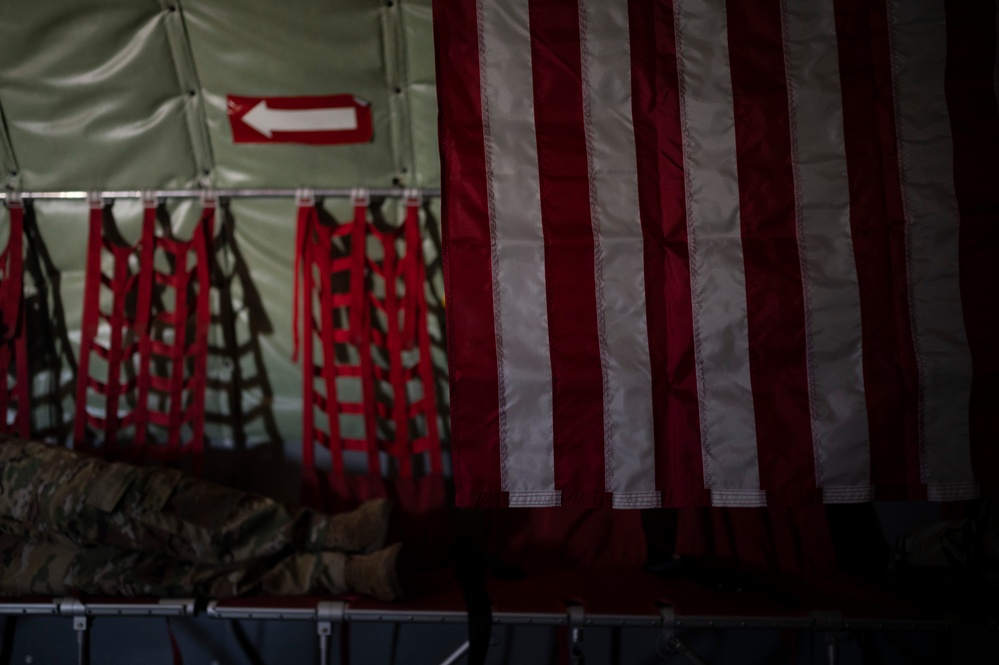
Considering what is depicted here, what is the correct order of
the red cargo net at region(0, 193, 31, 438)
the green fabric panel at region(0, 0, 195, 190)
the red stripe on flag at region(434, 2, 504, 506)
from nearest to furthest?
the red stripe on flag at region(434, 2, 504, 506) < the green fabric panel at region(0, 0, 195, 190) < the red cargo net at region(0, 193, 31, 438)

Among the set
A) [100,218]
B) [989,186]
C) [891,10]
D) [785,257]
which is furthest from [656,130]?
[100,218]

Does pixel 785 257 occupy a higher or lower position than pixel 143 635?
higher

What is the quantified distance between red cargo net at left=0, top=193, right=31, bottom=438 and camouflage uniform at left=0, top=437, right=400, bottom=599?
335 millimetres

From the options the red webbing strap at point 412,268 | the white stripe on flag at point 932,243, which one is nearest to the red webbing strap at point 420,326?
the red webbing strap at point 412,268

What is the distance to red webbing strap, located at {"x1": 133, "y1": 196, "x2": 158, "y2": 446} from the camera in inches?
96.0

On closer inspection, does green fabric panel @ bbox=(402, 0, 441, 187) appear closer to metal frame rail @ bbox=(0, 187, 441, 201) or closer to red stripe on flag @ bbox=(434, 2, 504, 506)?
metal frame rail @ bbox=(0, 187, 441, 201)

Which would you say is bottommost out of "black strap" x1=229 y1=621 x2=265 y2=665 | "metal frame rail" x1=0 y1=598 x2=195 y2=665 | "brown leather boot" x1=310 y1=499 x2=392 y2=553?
"black strap" x1=229 y1=621 x2=265 y2=665

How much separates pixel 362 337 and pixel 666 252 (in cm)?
112

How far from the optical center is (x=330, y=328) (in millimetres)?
2471

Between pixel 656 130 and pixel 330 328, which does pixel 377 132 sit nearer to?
pixel 330 328

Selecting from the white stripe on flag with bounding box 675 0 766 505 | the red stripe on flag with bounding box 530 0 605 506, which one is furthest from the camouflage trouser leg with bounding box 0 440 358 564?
the white stripe on flag with bounding box 675 0 766 505

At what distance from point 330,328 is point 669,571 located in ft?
4.50

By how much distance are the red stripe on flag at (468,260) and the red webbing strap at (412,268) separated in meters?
0.66

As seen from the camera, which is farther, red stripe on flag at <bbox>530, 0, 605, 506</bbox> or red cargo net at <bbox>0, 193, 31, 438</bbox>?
red cargo net at <bbox>0, 193, 31, 438</bbox>
